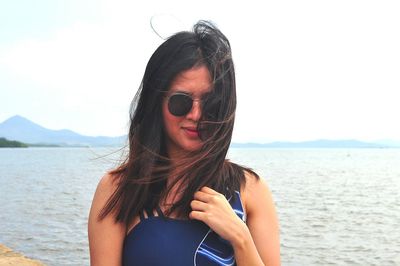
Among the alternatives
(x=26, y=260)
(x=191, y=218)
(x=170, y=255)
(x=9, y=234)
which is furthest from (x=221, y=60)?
(x=9, y=234)

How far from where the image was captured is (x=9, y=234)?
66.7ft

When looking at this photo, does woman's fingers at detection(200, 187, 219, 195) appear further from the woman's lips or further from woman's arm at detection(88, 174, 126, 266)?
woman's arm at detection(88, 174, 126, 266)

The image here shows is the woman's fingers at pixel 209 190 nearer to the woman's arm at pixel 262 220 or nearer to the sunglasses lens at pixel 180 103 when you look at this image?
the woman's arm at pixel 262 220

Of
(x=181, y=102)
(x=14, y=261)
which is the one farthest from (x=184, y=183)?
(x=14, y=261)

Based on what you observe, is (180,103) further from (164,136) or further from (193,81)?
(164,136)

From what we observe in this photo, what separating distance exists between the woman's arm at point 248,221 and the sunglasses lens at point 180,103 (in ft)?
1.17

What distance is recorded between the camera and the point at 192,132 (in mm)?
2338

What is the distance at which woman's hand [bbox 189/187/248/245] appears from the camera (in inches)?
84.9

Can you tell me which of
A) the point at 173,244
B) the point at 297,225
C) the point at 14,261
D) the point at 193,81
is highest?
the point at 193,81

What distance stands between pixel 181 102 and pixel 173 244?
2.02ft

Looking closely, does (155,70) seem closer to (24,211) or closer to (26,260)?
(26,260)

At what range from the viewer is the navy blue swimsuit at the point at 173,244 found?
7.16ft

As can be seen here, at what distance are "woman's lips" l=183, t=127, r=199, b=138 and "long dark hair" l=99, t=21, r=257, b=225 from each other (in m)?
0.02

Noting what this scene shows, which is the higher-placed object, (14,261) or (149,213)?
(149,213)
